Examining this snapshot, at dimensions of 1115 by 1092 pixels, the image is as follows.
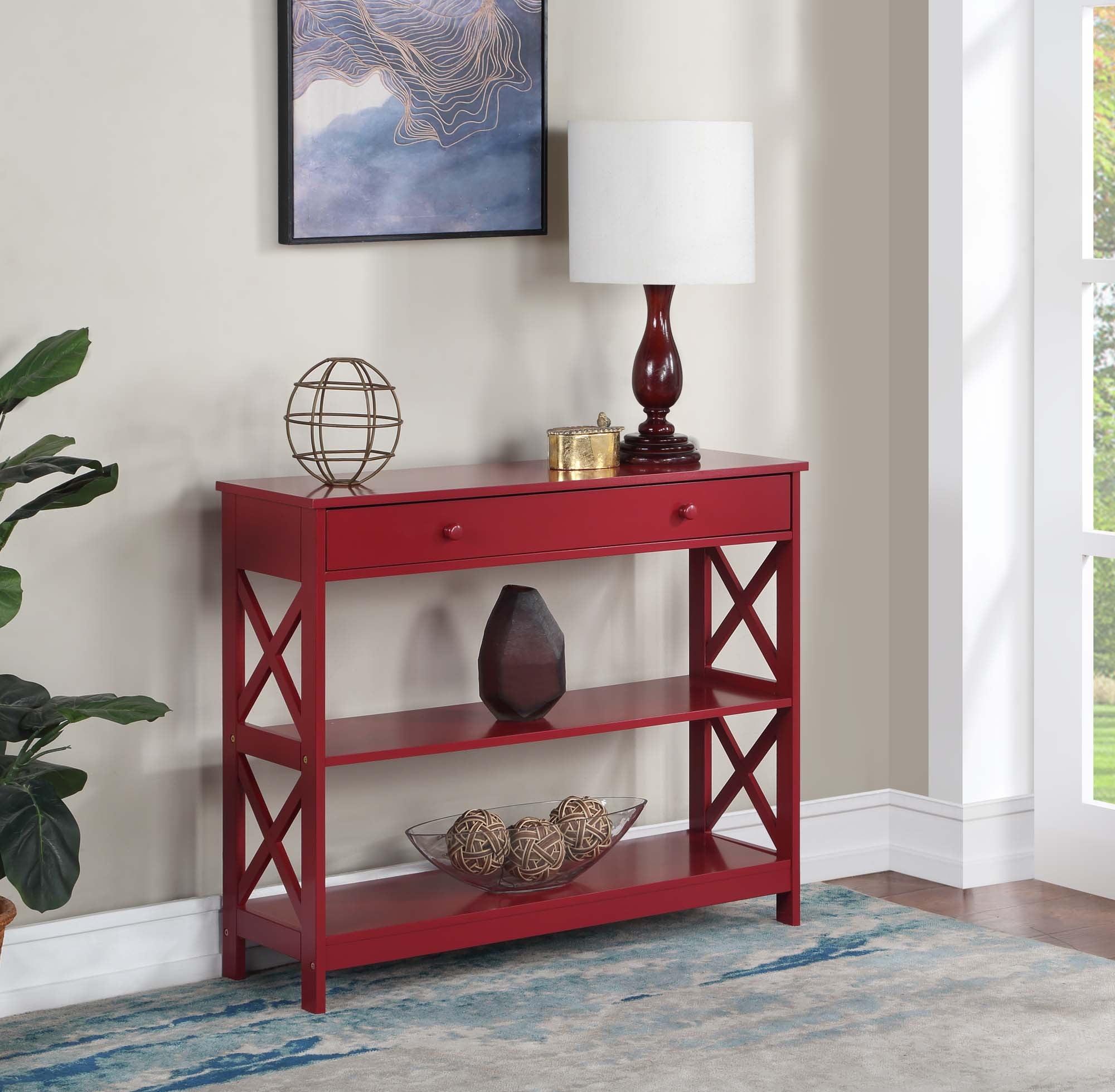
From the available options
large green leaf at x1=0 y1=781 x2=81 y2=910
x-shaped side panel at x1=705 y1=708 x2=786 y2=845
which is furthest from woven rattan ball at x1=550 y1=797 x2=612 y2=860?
large green leaf at x1=0 y1=781 x2=81 y2=910

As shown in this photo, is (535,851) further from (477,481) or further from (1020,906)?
(1020,906)

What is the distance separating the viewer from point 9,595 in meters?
2.69

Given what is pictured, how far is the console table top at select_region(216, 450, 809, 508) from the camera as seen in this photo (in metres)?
3.08

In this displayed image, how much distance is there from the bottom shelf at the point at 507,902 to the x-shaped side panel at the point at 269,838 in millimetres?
56

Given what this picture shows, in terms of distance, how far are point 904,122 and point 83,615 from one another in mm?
2214

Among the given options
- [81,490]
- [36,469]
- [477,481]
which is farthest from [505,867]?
[36,469]

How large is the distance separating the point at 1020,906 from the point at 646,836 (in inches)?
33.4

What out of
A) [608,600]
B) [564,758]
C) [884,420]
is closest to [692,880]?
[564,758]

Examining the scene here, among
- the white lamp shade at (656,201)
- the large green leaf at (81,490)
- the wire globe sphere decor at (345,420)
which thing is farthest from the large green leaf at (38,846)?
the white lamp shade at (656,201)

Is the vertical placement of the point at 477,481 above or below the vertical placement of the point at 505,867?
above

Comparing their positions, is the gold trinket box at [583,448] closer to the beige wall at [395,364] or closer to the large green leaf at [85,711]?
the beige wall at [395,364]

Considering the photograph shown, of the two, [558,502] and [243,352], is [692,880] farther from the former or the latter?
[243,352]

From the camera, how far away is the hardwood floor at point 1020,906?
11.9 ft

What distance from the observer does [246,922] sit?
328cm
